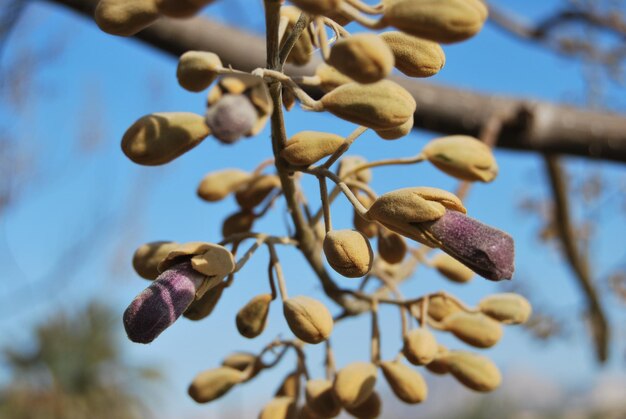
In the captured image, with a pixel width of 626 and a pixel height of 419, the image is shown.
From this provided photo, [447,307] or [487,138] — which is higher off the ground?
[447,307]

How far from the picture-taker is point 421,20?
17.6 inches

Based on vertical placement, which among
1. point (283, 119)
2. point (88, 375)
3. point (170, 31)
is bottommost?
point (88, 375)

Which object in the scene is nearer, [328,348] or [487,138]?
[328,348]

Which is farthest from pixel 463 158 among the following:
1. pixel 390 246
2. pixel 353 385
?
pixel 353 385

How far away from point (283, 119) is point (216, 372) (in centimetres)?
27

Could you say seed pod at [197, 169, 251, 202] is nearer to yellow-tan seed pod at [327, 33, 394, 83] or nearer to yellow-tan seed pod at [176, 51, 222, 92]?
yellow-tan seed pod at [176, 51, 222, 92]

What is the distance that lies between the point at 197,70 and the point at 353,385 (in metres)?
0.28

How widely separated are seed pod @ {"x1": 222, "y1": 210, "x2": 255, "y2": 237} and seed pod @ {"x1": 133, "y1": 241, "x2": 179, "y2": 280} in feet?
0.37

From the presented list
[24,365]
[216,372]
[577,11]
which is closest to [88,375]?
[24,365]

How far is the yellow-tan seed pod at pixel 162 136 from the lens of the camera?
555 mm

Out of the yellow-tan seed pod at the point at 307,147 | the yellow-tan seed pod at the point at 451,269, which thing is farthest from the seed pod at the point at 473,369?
the yellow-tan seed pod at the point at 307,147

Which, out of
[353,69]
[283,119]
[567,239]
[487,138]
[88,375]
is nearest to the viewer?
[353,69]

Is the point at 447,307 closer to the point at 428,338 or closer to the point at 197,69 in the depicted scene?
the point at 428,338

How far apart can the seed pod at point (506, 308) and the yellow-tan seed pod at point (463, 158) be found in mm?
119
